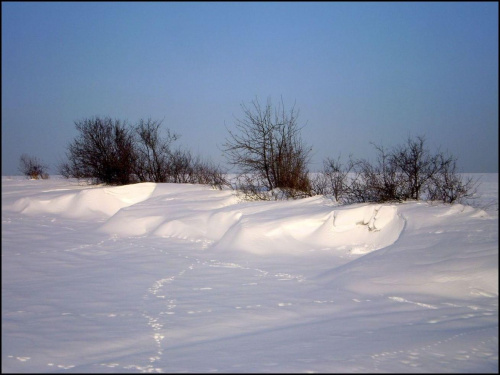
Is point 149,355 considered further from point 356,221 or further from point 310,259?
point 356,221

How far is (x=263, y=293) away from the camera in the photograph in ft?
20.3

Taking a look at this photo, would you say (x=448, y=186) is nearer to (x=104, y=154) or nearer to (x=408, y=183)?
(x=408, y=183)

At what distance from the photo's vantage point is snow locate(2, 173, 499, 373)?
3953 millimetres

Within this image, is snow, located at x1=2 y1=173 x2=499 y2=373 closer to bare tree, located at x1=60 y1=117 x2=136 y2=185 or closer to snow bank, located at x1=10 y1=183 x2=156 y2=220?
snow bank, located at x1=10 y1=183 x2=156 y2=220

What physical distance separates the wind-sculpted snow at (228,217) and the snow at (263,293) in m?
0.05

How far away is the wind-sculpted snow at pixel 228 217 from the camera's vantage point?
890 cm

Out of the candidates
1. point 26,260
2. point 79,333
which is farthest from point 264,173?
point 79,333

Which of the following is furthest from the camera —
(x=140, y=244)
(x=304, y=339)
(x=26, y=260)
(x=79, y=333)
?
(x=140, y=244)

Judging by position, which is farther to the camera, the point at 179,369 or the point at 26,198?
the point at 26,198

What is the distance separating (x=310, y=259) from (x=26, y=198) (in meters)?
11.4

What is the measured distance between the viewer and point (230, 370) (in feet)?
12.0

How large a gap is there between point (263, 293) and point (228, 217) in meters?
5.19

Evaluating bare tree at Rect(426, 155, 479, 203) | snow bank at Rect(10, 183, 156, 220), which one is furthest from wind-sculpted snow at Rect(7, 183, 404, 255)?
bare tree at Rect(426, 155, 479, 203)

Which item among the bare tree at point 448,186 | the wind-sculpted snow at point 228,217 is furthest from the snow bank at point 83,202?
the bare tree at point 448,186
